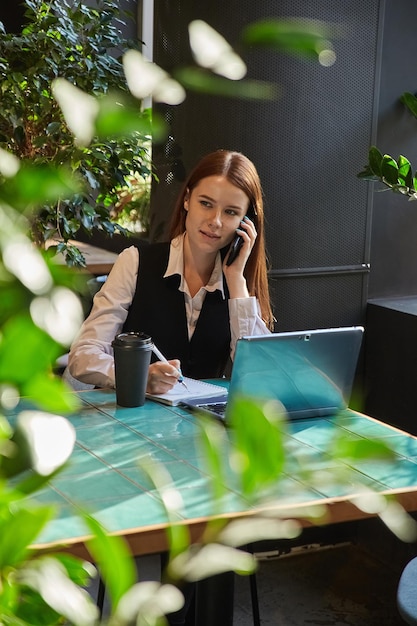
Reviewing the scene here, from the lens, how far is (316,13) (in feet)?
12.1

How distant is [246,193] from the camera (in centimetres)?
310

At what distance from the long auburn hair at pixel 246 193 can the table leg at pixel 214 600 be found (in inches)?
48.1

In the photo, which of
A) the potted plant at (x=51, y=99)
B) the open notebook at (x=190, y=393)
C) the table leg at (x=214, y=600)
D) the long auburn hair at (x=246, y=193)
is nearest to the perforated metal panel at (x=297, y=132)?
the potted plant at (x=51, y=99)

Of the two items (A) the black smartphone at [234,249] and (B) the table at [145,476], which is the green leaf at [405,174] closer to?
(A) the black smartphone at [234,249]

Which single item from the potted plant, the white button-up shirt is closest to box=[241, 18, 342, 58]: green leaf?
the white button-up shirt

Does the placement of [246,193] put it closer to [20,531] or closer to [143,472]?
[143,472]

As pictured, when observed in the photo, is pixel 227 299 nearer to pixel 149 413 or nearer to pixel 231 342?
pixel 231 342

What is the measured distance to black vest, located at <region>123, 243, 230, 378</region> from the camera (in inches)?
A: 120

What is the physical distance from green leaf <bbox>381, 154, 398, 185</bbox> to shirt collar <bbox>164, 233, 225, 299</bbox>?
0.61 meters

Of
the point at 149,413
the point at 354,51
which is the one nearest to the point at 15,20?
the point at 354,51

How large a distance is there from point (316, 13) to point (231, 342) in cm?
139

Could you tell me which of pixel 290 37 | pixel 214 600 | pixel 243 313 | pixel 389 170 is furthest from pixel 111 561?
pixel 243 313

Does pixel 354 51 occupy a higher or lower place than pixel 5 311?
higher

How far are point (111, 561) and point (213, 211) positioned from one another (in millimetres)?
2764
